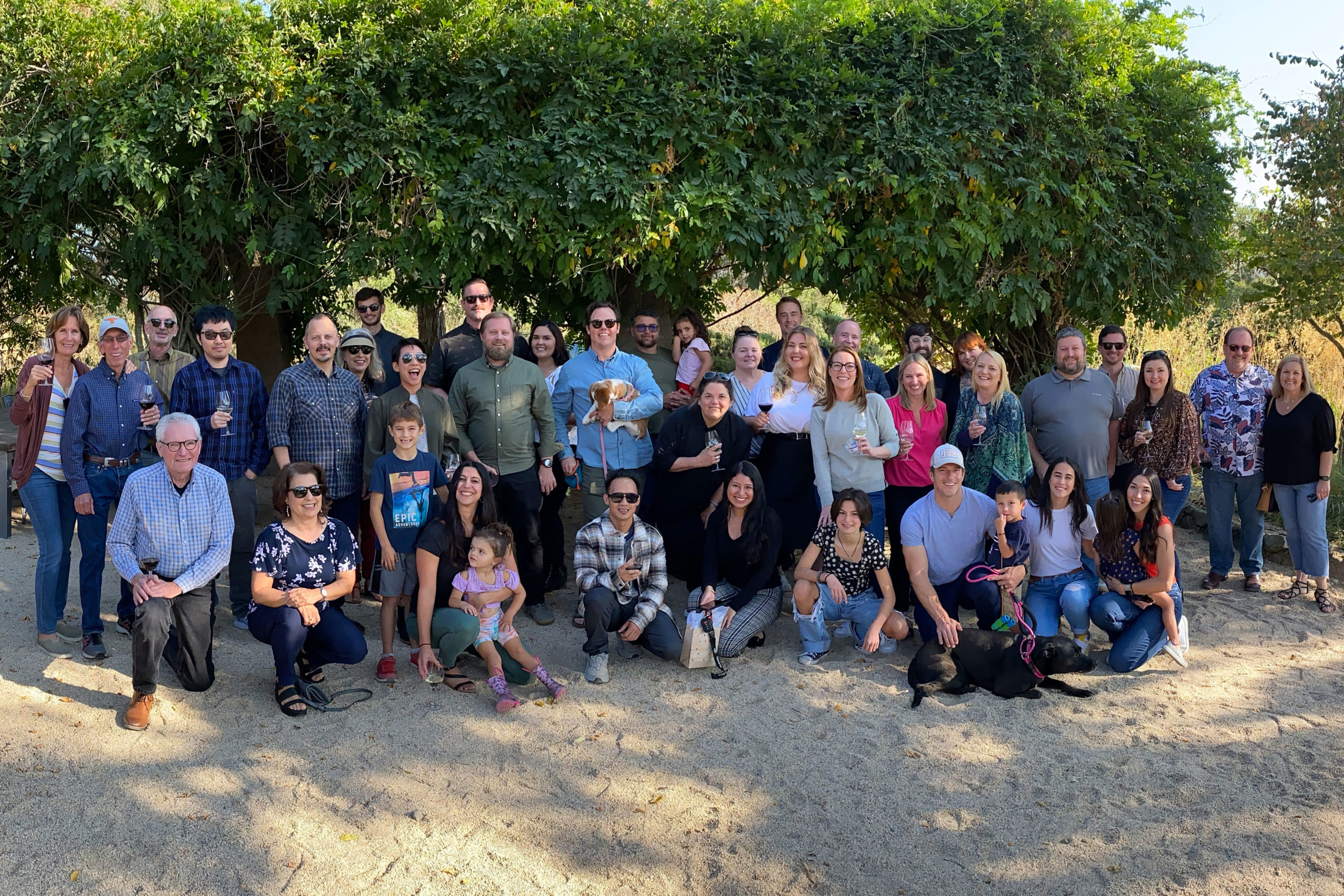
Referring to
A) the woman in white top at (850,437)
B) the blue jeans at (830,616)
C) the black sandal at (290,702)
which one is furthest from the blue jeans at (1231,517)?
the black sandal at (290,702)

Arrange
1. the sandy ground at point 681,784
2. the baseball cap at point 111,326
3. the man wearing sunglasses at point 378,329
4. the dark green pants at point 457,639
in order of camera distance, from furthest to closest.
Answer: the man wearing sunglasses at point 378,329, the baseball cap at point 111,326, the dark green pants at point 457,639, the sandy ground at point 681,784

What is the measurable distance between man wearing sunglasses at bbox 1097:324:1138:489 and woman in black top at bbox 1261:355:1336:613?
881 mm

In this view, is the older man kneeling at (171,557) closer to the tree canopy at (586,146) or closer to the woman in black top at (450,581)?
the woman in black top at (450,581)

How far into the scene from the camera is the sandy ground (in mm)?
3717

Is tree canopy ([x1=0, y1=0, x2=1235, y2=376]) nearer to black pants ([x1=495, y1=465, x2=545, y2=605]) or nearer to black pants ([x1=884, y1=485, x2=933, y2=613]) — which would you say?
black pants ([x1=495, y1=465, x2=545, y2=605])

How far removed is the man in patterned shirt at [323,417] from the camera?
569cm

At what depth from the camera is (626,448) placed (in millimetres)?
6391

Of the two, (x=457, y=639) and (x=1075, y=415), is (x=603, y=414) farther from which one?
(x=1075, y=415)

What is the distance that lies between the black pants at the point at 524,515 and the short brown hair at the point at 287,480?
1.25 meters

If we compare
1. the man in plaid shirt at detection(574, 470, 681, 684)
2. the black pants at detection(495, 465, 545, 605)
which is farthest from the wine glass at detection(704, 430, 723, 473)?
the black pants at detection(495, 465, 545, 605)

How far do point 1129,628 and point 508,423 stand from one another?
3.68 m

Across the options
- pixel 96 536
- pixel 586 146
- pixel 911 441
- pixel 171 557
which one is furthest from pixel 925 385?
pixel 96 536

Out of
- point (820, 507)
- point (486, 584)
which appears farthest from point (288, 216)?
point (820, 507)

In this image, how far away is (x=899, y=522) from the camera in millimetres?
6305
